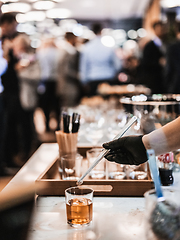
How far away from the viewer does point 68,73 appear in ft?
15.7

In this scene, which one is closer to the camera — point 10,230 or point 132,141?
point 10,230

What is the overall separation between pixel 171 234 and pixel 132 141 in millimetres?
476

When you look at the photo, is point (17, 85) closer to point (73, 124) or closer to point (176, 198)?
point (73, 124)

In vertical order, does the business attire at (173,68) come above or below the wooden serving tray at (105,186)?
above

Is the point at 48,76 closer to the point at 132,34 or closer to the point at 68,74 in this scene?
the point at 68,74

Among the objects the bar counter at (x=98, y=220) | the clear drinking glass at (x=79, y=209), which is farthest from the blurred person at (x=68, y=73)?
the clear drinking glass at (x=79, y=209)

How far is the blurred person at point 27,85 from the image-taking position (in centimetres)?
383

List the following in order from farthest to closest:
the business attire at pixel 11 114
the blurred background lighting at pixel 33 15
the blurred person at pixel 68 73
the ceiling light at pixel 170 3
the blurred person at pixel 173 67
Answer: the blurred background lighting at pixel 33 15 < the ceiling light at pixel 170 3 < the blurred person at pixel 68 73 < the blurred person at pixel 173 67 < the business attire at pixel 11 114

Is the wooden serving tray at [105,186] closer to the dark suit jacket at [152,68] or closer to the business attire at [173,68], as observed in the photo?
the business attire at [173,68]

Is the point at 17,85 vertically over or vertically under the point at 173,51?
under

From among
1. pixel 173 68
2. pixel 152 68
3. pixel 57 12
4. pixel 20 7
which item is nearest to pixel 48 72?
pixel 152 68

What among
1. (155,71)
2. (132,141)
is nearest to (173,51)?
(155,71)

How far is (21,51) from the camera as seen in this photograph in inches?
148

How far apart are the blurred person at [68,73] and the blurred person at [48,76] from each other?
12cm
